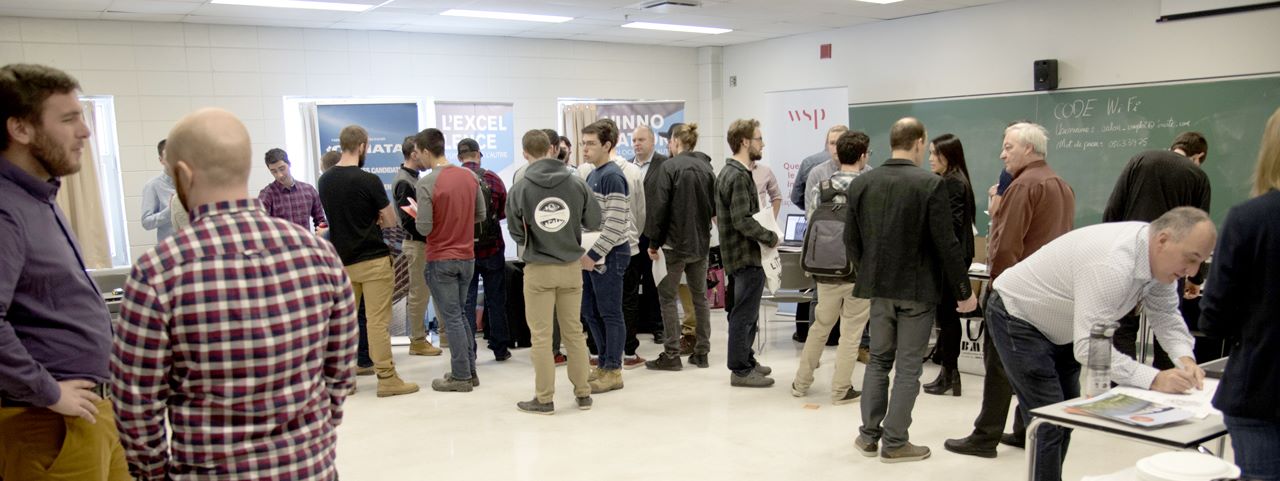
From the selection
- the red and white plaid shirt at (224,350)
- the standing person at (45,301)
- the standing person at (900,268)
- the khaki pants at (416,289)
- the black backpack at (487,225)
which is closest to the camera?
the red and white plaid shirt at (224,350)

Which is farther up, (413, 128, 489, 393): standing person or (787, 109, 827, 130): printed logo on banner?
(787, 109, 827, 130): printed logo on banner

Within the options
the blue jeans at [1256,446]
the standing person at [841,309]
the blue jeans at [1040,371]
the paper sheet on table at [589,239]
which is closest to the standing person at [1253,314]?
the blue jeans at [1256,446]

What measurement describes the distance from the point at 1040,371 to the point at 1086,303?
0.41 metres

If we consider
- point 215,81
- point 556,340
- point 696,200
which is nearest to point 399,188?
point 556,340

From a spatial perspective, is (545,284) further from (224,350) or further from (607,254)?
(224,350)

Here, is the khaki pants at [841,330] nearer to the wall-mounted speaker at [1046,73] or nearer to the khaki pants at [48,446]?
the wall-mounted speaker at [1046,73]

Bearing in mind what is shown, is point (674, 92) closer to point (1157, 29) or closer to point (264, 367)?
point (1157, 29)

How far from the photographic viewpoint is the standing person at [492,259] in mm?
5727

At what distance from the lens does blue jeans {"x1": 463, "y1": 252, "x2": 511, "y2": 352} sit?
590 cm

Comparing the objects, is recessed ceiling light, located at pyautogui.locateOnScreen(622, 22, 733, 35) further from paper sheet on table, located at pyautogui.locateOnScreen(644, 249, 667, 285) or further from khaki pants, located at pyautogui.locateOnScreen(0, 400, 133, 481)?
khaki pants, located at pyautogui.locateOnScreen(0, 400, 133, 481)

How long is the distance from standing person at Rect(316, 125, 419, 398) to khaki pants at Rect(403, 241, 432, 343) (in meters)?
0.72

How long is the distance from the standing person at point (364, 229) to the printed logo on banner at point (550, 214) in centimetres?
106

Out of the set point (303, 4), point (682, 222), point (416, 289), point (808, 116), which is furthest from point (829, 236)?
point (808, 116)

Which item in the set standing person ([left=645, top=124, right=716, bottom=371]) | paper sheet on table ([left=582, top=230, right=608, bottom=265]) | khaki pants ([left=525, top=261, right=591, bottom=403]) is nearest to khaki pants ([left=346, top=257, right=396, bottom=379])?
khaki pants ([left=525, top=261, right=591, bottom=403])
